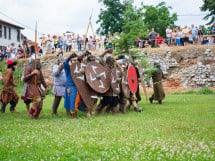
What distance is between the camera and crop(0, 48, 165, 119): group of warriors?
12586 millimetres

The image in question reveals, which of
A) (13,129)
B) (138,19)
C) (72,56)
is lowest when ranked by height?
(13,129)

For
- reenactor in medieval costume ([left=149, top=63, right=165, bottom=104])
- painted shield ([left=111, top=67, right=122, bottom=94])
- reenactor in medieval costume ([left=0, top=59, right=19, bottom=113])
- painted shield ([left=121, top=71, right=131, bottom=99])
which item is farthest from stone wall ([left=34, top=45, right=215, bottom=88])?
reenactor in medieval costume ([left=0, top=59, right=19, bottom=113])

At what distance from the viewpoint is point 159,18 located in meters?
52.7

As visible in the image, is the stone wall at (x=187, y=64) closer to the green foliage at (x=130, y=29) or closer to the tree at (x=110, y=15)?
the green foliage at (x=130, y=29)

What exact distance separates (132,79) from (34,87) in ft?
12.4

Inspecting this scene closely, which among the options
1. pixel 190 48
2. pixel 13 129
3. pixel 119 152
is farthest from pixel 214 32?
pixel 119 152

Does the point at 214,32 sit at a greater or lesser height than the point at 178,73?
greater

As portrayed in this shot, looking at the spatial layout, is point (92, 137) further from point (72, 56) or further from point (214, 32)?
point (214, 32)

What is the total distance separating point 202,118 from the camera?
12.0 metres

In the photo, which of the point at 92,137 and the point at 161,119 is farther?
the point at 161,119

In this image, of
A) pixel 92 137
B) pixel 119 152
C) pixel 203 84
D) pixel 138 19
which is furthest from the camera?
pixel 203 84

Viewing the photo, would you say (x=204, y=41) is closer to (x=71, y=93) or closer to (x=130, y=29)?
(x=130, y=29)

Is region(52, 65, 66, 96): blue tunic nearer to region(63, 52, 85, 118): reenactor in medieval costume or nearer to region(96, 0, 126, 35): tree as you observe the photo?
region(63, 52, 85, 118): reenactor in medieval costume

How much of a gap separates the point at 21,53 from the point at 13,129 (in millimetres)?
29020
